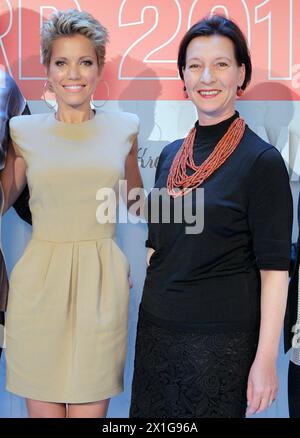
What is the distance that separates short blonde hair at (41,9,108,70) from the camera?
1.56 m

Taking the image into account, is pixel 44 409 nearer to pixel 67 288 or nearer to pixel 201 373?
pixel 67 288

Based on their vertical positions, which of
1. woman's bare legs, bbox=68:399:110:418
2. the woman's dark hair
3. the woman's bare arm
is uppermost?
the woman's dark hair

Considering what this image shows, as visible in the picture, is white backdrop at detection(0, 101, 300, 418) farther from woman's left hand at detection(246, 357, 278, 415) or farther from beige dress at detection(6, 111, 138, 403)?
woman's left hand at detection(246, 357, 278, 415)

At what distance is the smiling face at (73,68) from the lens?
1573 mm

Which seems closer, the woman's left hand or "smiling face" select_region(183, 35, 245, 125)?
the woman's left hand

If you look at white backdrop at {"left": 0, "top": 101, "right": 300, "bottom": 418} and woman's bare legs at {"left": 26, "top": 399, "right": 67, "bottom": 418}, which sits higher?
white backdrop at {"left": 0, "top": 101, "right": 300, "bottom": 418}

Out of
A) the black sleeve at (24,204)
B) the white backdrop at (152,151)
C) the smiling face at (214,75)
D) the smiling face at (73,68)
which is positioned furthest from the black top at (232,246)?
the white backdrop at (152,151)

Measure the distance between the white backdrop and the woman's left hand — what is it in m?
0.82

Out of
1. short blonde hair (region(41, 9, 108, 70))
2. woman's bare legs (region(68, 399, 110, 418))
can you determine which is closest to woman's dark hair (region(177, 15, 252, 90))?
short blonde hair (region(41, 9, 108, 70))

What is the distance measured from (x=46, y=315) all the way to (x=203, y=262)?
477mm

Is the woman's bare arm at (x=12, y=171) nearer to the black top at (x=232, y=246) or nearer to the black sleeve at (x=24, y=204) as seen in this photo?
the black sleeve at (x=24, y=204)

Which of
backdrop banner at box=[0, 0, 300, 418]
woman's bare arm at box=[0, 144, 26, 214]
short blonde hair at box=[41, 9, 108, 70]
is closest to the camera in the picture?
short blonde hair at box=[41, 9, 108, 70]

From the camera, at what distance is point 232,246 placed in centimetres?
137

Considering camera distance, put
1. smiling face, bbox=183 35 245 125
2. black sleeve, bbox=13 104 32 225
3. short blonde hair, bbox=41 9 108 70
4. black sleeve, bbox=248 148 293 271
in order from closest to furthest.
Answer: black sleeve, bbox=248 148 293 271 < smiling face, bbox=183 35 245 125 < short blonde hair, bbox=41 9 108 70 < black sleeve, bbox=13 104 32 225
